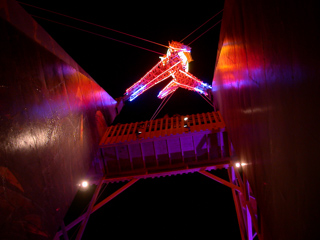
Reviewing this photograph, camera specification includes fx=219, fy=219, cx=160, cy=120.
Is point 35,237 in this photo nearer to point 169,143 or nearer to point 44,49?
point 44,49

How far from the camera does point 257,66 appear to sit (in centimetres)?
241

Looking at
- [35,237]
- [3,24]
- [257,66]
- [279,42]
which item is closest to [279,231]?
[257,66]

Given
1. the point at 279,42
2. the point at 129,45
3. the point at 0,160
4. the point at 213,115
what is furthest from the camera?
the point at 129,45

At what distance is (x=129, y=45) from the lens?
1297cm

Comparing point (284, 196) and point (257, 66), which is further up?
point (257, 66)

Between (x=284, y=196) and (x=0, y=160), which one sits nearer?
(x=284, y=196)

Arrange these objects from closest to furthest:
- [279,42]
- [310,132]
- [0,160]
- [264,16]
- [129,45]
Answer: [310,132], [279,42], [264,16], [0,160], [129,45]

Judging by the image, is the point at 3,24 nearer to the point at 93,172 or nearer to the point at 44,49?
the point at 44,49

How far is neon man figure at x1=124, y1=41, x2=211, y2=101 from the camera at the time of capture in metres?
11.0

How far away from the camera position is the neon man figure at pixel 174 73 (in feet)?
36.1

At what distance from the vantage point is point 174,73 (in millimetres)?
12023

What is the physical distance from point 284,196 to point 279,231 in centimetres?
65

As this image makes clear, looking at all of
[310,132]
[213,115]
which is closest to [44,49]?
[310,132]

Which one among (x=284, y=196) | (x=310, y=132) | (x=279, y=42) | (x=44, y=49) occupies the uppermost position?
(x=44, y=49)
